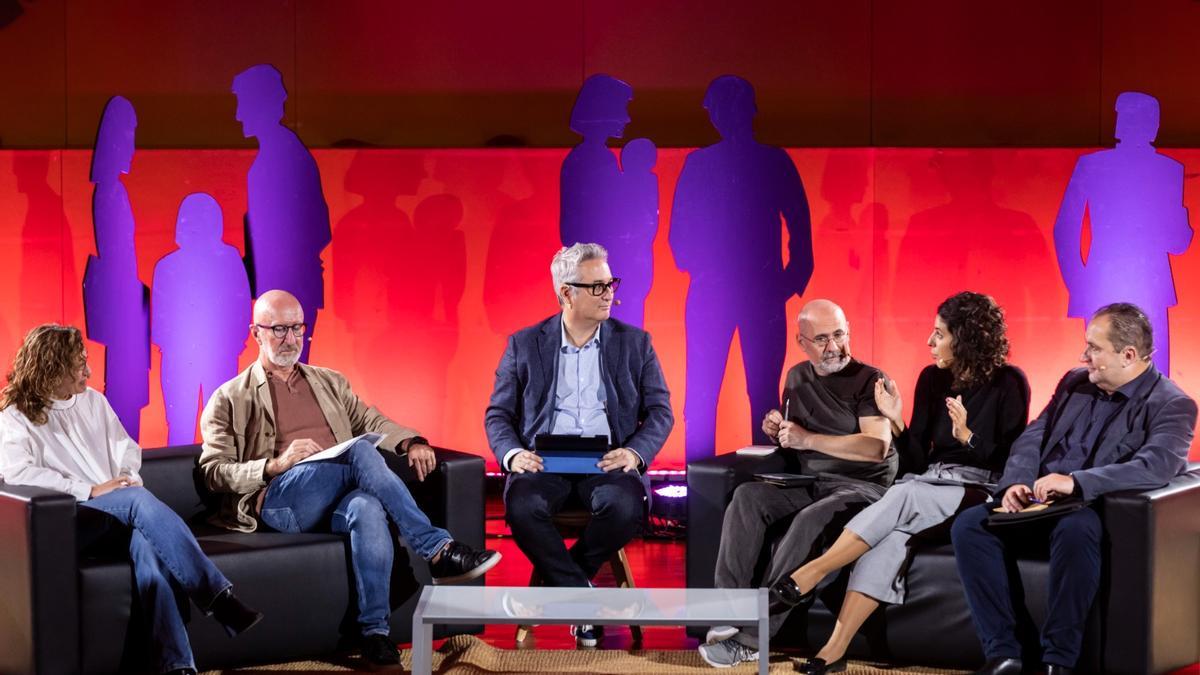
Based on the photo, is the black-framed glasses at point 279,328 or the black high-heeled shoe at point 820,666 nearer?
the black high-heeled shoe at point 820,666

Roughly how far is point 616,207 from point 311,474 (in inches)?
92.4

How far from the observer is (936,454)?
4348mm

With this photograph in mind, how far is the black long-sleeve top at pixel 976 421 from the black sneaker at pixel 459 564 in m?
1.50

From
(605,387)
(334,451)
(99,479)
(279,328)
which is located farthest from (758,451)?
(99,479)

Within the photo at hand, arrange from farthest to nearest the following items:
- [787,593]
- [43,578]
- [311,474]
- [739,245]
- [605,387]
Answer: [739,245] → [605,387] → [311,474] → [787,593] → [43,578]

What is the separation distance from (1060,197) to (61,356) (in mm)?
4331

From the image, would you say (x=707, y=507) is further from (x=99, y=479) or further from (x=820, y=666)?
(x=99, y=479)

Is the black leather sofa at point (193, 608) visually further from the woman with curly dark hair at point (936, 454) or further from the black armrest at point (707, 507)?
the woman with curly dark hair at point (936, 454)

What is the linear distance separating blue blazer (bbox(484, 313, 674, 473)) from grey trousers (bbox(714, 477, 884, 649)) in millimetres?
443

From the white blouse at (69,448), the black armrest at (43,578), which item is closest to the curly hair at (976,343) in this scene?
the white blouse at (69,448)

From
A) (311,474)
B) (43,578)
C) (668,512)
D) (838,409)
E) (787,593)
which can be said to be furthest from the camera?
(668,512)

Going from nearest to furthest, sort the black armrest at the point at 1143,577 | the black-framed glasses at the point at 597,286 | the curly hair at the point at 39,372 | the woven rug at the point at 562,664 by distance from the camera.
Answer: the black armrest at the point at 1143,577
the curly hair at the point at 39,372
the woven rug at the point at 562,664
the black-framed glasses at the point at 597,286

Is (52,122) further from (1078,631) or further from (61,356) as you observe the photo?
(1078,631)

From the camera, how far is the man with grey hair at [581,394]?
4.38 meters
